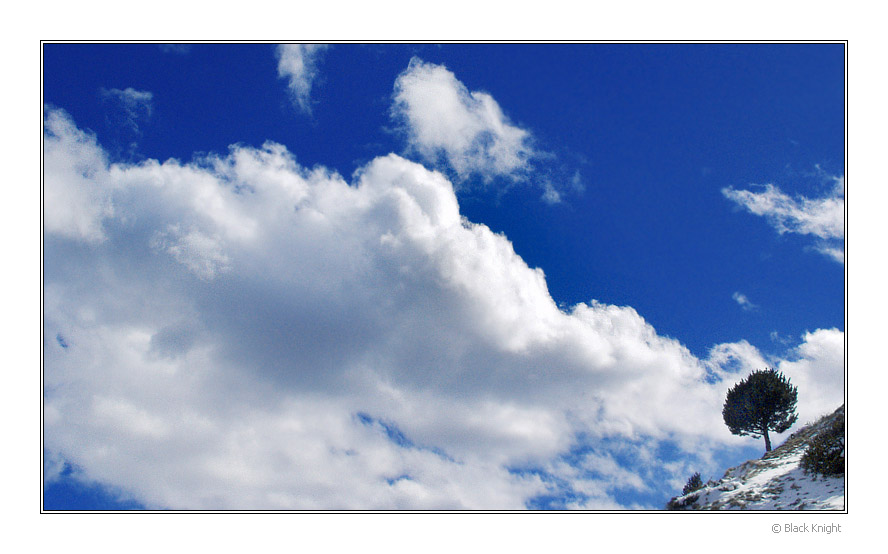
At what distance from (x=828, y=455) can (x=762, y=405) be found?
3243 centimetres

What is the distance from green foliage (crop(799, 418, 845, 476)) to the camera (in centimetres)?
2219

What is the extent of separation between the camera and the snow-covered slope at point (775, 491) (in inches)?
814

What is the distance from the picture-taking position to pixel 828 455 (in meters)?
22.8

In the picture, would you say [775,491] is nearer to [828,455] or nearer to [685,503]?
[828,455]

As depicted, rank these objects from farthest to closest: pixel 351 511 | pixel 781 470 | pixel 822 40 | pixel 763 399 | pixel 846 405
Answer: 1. pixel 763 399
2. pixel 781 470
3. pixel 822 40
4. pixel 846 405
5. pixel 351 511

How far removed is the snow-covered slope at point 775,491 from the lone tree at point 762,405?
19322 mm

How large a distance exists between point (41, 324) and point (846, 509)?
29918 millimetres

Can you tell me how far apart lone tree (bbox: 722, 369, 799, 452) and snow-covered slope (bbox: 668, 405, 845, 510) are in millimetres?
19322

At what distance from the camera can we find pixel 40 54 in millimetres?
18547

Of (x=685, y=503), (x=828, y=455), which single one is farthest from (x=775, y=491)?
(x=685, y=503)

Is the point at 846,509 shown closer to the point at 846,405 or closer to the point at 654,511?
the point at 846,405

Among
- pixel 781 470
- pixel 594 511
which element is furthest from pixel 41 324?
pixel 781 470

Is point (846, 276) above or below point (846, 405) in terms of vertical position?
above

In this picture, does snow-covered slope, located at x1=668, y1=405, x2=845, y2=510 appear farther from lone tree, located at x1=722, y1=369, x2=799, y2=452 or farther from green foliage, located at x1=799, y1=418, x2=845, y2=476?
lone tree, located at x1=722, y1=369, x2=799, y2=452
